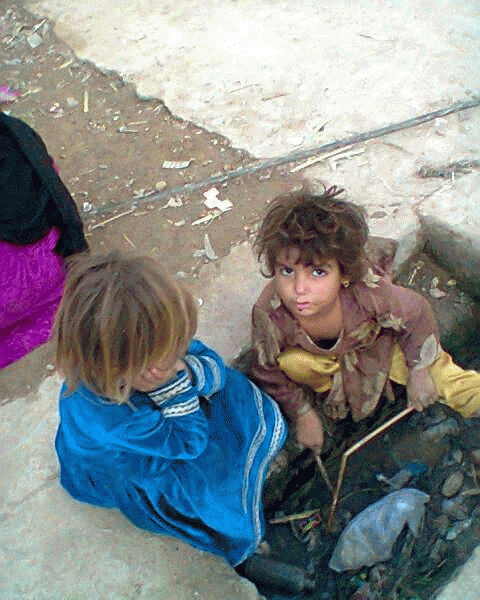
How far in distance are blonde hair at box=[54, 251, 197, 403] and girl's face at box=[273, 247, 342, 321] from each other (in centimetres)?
47

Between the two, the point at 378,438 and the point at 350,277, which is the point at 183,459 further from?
the point at 378,438

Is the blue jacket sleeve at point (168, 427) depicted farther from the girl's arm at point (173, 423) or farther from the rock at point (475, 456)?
the rock at point (475, 456)

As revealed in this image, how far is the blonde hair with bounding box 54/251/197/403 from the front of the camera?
1.95 m

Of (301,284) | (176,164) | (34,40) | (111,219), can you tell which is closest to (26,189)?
(111,219)

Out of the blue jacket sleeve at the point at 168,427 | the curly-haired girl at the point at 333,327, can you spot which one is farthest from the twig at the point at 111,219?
the blue jacket sleeve at the point at 168,427

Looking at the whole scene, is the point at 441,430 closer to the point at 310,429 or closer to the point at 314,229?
the point at 310,429

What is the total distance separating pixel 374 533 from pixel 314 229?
107 cm

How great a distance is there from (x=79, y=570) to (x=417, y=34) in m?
3.31

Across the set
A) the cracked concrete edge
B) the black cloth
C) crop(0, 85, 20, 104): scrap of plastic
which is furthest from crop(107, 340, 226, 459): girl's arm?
crop(0, 85, 20, 104): scrap of plastic

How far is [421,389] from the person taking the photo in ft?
9.00

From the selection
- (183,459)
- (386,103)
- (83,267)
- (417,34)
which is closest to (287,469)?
(183,459)

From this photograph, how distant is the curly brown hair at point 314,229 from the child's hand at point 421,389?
21.1 inches

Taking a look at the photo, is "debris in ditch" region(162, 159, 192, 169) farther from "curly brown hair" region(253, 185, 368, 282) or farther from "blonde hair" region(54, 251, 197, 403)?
"blonde hair" region(54, 251, 197, 403)

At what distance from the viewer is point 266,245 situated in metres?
2.44
